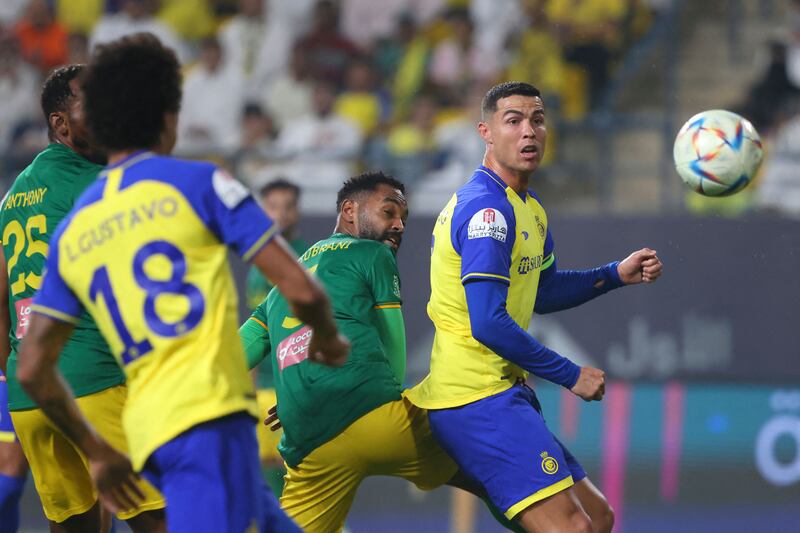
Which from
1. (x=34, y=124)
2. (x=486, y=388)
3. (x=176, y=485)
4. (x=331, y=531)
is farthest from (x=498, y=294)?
(x=34, y=124)

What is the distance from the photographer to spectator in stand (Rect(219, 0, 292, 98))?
43.4 feet

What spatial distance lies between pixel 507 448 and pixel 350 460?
725 mm

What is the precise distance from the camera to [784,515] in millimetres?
9562

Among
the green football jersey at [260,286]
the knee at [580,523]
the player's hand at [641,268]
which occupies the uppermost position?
the player's hand at [641,268]

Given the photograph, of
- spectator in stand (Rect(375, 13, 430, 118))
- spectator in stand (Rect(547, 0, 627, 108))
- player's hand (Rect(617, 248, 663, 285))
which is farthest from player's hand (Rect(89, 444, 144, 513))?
spectator in stand (Rect(547, 0, 627, 108))

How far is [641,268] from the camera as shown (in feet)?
18.8

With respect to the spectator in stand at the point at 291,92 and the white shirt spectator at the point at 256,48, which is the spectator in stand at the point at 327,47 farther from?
the white shirt spectator at the point at 256,48

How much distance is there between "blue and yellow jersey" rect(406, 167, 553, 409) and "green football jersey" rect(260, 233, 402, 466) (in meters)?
0.22

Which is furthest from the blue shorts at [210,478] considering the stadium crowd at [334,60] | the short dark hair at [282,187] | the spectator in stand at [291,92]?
the spectator in stand at [291,92]

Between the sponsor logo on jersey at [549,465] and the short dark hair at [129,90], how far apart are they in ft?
7.17

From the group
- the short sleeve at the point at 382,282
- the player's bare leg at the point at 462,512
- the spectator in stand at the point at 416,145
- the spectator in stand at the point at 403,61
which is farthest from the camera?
the spectator in stand at the point at 403,61

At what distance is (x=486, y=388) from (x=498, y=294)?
472 millimetres

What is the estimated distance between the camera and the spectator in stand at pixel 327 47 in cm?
1317

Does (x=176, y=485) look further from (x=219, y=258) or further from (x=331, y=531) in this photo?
(x=331, y=531)
